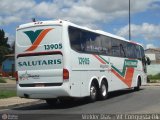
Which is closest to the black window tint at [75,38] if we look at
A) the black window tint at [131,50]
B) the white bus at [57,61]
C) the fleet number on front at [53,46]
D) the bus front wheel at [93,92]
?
the white bus at [57,61]

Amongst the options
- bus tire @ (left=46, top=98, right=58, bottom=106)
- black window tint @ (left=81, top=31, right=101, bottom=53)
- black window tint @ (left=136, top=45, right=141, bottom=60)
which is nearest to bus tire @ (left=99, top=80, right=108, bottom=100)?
black window tint @ (left=81, top=31, right=101, bottom=53)

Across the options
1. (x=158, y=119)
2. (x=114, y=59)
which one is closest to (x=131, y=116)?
(x=158, y=119)

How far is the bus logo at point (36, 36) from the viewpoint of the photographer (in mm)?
19312

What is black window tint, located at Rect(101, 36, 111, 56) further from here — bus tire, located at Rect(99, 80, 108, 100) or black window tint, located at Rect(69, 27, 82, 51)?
black window tint, located at Rect(69, 27, 82, 51)

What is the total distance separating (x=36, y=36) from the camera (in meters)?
19.5

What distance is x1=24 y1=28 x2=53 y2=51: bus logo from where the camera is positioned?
760 inches

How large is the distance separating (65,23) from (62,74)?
2133 mm

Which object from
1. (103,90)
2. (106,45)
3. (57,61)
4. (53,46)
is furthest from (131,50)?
(57,61)

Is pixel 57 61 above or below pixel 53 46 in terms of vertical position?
below

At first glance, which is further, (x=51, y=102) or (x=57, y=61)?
(x=51, y=102)

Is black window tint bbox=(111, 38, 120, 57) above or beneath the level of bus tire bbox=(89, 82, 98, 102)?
above

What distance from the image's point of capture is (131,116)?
588 inches

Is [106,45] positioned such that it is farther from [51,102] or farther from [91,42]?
[51,102]

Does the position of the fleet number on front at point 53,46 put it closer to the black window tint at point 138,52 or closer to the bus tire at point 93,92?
the bus tire at point 93,92
